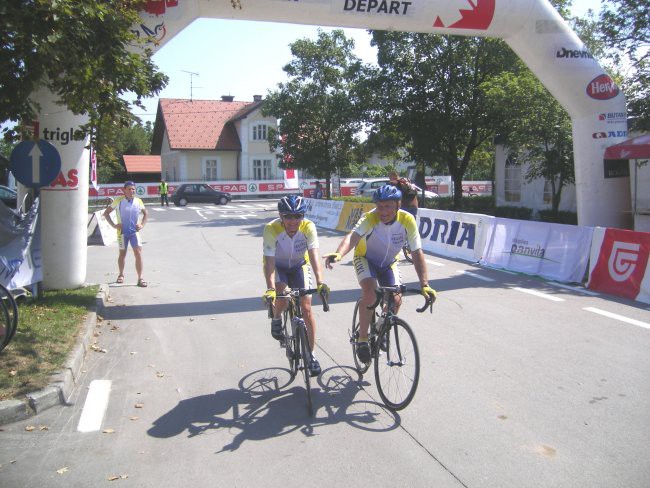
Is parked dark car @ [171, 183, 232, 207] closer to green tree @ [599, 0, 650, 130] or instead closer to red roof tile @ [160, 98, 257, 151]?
red roof tile @ [160, 98, 257, 151]

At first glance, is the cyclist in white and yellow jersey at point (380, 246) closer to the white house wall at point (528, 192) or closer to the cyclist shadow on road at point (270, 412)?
the cyclist shadow on road at point (270, 412)

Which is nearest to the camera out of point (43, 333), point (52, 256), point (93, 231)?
point (43, 333)

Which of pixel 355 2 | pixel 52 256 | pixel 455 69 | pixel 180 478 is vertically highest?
pixel 455 69

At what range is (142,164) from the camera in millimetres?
60562

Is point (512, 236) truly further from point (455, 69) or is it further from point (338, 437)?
point (455, 69)

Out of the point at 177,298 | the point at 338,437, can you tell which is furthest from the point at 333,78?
the point at 338,437

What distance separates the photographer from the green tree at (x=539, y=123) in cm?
1695

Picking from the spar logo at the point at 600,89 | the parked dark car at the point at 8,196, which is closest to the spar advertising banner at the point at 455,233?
the spar logo at the point at 600,89

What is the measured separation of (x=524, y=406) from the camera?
4949mm

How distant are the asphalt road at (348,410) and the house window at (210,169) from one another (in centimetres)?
4523

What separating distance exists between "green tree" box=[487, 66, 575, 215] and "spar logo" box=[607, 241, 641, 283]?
7.98m

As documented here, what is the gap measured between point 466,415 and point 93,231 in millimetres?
16533

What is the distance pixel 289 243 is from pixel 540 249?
25.7ft

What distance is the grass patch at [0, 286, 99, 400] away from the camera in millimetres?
5219
